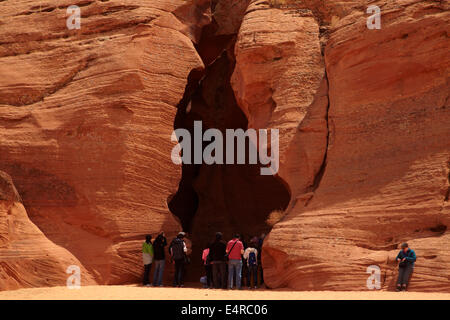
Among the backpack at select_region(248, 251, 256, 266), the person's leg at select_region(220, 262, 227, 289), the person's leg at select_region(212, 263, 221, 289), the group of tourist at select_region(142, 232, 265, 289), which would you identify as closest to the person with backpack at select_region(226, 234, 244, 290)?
the group of tourist at select_region(142, 232, 265, 289)

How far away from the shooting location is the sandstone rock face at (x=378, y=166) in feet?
40.1

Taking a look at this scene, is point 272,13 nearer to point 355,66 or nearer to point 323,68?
point 323,68

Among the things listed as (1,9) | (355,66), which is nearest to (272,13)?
(355,66)

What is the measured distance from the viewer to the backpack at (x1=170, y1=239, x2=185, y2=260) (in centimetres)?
1382

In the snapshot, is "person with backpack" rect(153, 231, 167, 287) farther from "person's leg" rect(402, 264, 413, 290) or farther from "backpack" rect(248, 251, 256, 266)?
"person's leg" rect(402, 264, 413, 290)

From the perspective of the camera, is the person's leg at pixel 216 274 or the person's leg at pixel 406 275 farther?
the person's leg at pixel 216 274

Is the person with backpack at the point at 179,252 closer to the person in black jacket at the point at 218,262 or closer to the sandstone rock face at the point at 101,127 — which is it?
the person in black jacket at the point at 218,262

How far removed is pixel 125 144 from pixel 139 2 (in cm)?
405

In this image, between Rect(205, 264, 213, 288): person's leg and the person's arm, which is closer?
the person's arm

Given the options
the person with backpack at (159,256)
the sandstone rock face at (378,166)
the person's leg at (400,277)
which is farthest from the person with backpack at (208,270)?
the person's leg at (400,277)

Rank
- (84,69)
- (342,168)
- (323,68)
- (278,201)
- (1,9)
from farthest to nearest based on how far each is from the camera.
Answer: (278,201), (1,9), (84,69), (323,68), (342,168)

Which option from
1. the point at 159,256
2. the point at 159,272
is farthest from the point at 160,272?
the point at 159,256

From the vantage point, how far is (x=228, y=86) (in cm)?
2191

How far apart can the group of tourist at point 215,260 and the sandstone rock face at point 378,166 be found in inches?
22.8
